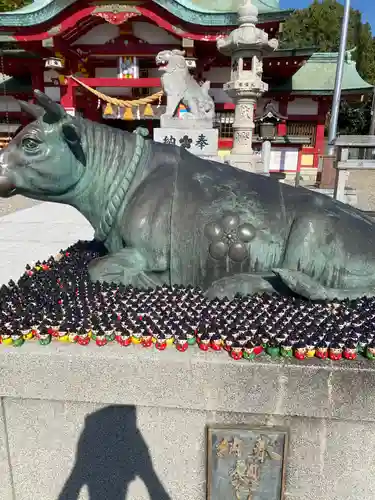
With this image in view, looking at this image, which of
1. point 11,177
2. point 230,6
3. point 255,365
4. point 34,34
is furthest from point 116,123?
point 255,365

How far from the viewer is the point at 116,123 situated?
17875 millimetres

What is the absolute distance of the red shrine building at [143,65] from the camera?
1370 centimetres

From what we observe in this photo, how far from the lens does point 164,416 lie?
1961 mm

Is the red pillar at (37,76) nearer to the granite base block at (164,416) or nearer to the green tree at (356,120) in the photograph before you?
the granite base block at (164,416)

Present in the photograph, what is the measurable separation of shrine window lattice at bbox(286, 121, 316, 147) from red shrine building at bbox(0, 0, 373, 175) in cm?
4

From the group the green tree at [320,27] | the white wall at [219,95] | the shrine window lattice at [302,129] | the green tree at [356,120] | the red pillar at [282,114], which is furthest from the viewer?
the green tree at [320,27]

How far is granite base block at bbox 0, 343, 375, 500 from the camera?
184 centimetres

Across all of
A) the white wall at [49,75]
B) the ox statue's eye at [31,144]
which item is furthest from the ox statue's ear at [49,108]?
the white wall at [49,75]

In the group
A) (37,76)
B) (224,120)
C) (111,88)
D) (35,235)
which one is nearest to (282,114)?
(224,120)

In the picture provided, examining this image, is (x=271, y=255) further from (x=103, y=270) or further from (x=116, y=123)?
(x=116, y=123)

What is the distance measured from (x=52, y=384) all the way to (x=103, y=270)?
80 centimetres

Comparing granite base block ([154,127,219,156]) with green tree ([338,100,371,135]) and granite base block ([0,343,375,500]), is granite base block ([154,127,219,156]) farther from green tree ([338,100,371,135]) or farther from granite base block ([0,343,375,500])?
green tree ([338,100,371,135])

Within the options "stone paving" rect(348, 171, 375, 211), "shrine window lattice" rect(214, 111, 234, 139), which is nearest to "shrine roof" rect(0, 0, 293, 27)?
"shrine window lattice" rect(214, 111, 234, 139)

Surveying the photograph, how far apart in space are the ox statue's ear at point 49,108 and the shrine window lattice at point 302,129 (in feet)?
54.3
